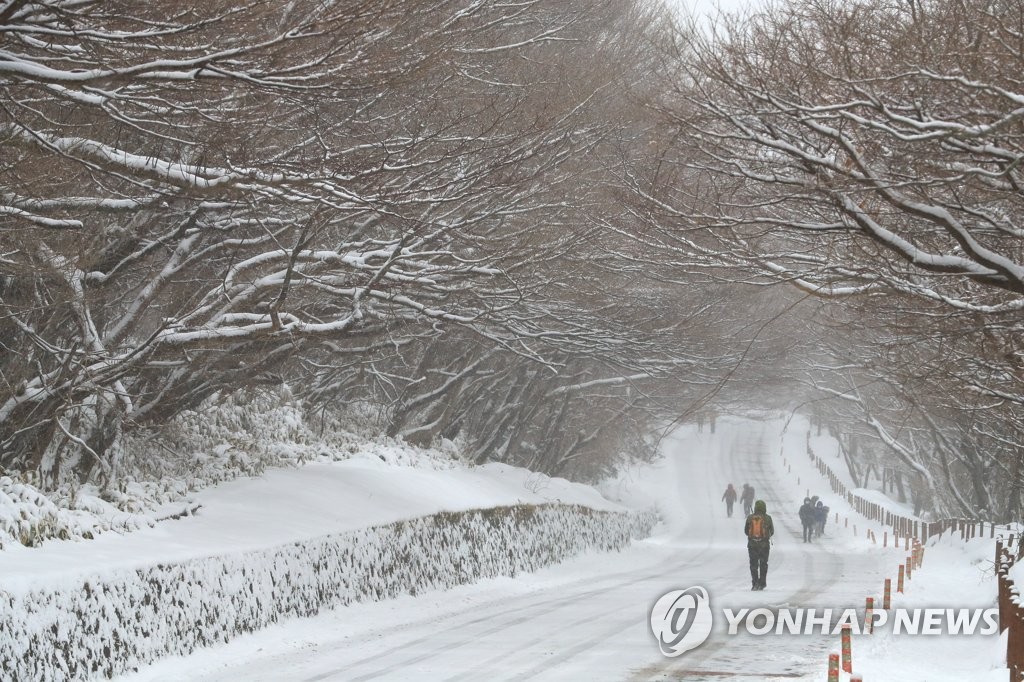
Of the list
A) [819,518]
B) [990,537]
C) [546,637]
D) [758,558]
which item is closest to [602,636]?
[546,637]

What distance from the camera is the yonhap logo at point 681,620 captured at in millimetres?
14578

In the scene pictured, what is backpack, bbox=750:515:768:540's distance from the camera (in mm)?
21359

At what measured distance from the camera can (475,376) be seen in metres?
30.2

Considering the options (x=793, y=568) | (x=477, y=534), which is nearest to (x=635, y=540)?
(x=793, y=568)

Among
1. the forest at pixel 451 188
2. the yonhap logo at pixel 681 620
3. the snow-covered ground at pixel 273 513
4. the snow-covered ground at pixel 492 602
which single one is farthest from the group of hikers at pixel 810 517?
the yonhap logo at pixel 681 620

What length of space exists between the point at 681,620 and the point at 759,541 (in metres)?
4.17

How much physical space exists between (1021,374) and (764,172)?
10.8ft

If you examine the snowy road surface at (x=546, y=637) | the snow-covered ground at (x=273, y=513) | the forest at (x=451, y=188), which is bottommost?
the snowy road surface at (x=546, y=637)

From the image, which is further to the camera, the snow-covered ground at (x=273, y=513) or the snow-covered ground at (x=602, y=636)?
the snow-covered ground at (x=602, y=636)

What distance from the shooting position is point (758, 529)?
70.1ft

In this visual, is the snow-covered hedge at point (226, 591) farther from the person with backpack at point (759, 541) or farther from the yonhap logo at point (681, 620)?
the person with backpack at point (759, 541)

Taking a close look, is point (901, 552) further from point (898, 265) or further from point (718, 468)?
point (718, 468)

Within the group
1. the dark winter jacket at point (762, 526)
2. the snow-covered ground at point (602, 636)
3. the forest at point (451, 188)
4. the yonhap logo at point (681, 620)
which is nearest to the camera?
the forest at point (451, 188)

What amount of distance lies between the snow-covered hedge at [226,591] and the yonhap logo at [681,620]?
3.27m
